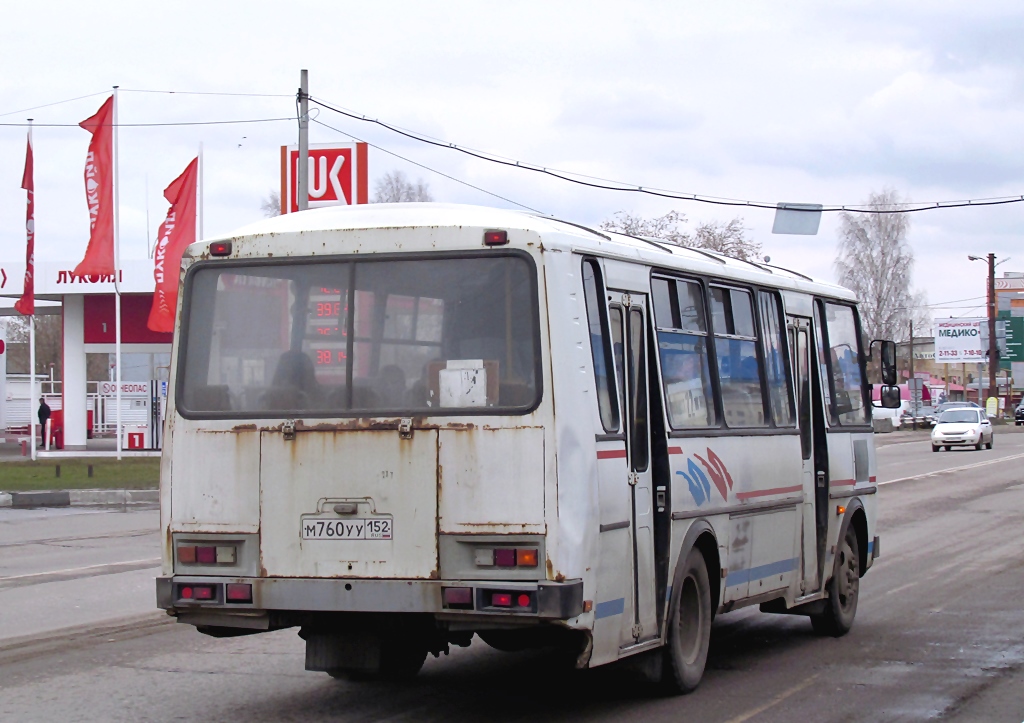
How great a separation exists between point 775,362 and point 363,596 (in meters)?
4.17

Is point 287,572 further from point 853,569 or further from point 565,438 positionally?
point 853,569

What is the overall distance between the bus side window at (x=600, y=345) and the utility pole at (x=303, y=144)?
55.9 ft

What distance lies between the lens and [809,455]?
996 cm

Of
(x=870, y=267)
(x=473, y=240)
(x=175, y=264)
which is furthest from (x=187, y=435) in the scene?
(x=870, y=267)

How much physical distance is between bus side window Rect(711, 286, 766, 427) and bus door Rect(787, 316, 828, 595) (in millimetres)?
827

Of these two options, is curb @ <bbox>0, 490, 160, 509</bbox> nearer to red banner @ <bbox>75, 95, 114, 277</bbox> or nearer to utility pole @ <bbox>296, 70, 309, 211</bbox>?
utility pole @ <bbox>296, 70, 309, 211</bbox>

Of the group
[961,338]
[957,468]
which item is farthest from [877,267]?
[957,468]

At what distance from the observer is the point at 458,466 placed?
654cm

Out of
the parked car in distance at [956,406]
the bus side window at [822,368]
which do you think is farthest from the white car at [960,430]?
the bus side window at [822,368]

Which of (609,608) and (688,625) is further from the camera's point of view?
(688,625)

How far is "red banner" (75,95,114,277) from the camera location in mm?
29922

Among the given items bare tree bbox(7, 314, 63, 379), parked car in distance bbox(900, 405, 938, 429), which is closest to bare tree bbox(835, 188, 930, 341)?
parked car in distance bbox(900, 405, 938, 429)

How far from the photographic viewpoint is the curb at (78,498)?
23047 mm

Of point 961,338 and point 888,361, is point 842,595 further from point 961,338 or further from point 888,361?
point 961,338
